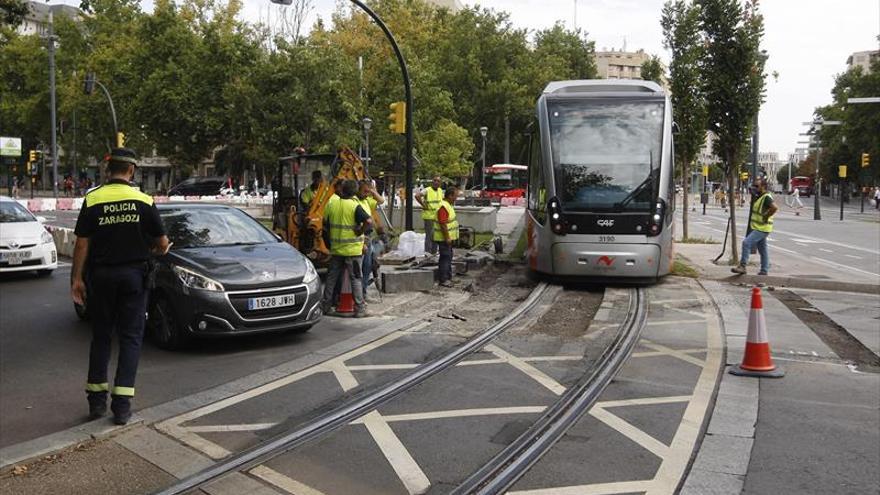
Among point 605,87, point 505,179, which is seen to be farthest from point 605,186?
point 505,179

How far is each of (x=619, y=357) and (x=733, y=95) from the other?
1085 centimetres

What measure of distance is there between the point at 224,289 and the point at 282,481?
12.2 feet

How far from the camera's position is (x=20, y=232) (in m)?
14.4

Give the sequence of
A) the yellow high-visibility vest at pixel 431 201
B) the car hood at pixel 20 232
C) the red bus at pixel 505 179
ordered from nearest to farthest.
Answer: the car hood at pixel 20 232, the yellow high-visibility vest at pixel 431 201, the red bus at pixel 505 179

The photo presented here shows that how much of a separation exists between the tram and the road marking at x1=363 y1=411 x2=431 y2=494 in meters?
7.31

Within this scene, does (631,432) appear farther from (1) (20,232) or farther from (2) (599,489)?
(1) (20,232)

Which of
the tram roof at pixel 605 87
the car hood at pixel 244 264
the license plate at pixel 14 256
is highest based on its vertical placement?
the tram roof at pixel 605 87

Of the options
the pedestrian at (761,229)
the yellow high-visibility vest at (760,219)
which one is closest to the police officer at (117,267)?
the pedestrian at (761,229)

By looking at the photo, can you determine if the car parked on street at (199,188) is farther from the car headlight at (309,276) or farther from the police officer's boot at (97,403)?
the police officer's boot at (97,403)

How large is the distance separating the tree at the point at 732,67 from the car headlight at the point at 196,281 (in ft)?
39.9

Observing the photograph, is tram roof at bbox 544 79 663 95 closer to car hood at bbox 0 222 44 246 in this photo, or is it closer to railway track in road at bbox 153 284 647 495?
railway track in road at bbox 153 284 647 495

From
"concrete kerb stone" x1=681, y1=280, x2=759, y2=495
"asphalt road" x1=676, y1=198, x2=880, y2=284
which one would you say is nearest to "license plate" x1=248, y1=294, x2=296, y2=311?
"concrete kerb stone" x1=681, y1=280, x2=759, y2=495

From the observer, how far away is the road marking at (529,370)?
6.70 metres

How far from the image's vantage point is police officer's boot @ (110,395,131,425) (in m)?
5.59
